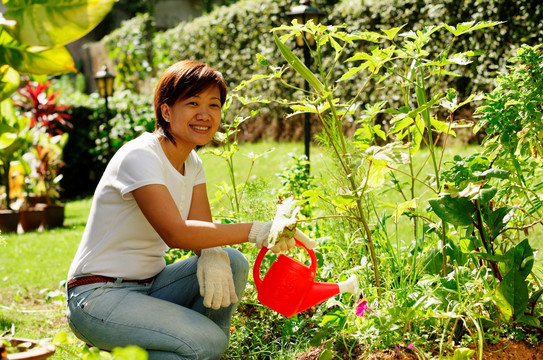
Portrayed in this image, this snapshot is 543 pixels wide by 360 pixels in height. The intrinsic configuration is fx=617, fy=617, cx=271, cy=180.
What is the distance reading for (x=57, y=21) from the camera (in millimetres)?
877

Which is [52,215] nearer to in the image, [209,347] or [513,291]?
[209,347]

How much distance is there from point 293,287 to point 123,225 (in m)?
0.58

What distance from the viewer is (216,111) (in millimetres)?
2150

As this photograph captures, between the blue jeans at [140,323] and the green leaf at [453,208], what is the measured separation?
791 mm

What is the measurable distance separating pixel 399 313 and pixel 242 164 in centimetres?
552

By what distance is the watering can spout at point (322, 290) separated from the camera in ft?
6.40

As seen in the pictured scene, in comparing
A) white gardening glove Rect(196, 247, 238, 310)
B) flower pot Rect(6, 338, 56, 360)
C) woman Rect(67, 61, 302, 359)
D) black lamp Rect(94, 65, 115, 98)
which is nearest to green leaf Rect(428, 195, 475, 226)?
woman Rect(67, 61, 302, 359)

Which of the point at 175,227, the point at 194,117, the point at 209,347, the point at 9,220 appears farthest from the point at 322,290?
the point at 9,220

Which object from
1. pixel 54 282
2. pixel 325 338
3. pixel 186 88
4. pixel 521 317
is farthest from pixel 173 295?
pixel 54 282

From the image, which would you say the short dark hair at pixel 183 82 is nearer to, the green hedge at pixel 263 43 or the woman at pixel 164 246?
the woman at pixel 164 246

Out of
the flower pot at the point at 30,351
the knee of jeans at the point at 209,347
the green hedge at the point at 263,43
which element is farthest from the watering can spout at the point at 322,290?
the green hedge at the point at 263,43

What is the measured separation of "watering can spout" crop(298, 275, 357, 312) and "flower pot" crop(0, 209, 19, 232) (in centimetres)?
513

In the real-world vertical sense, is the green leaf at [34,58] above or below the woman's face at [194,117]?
above

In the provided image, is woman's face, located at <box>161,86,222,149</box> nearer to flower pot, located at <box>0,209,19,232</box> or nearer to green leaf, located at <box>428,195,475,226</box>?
green leaf, located at <box>428,195,475,226</box>
